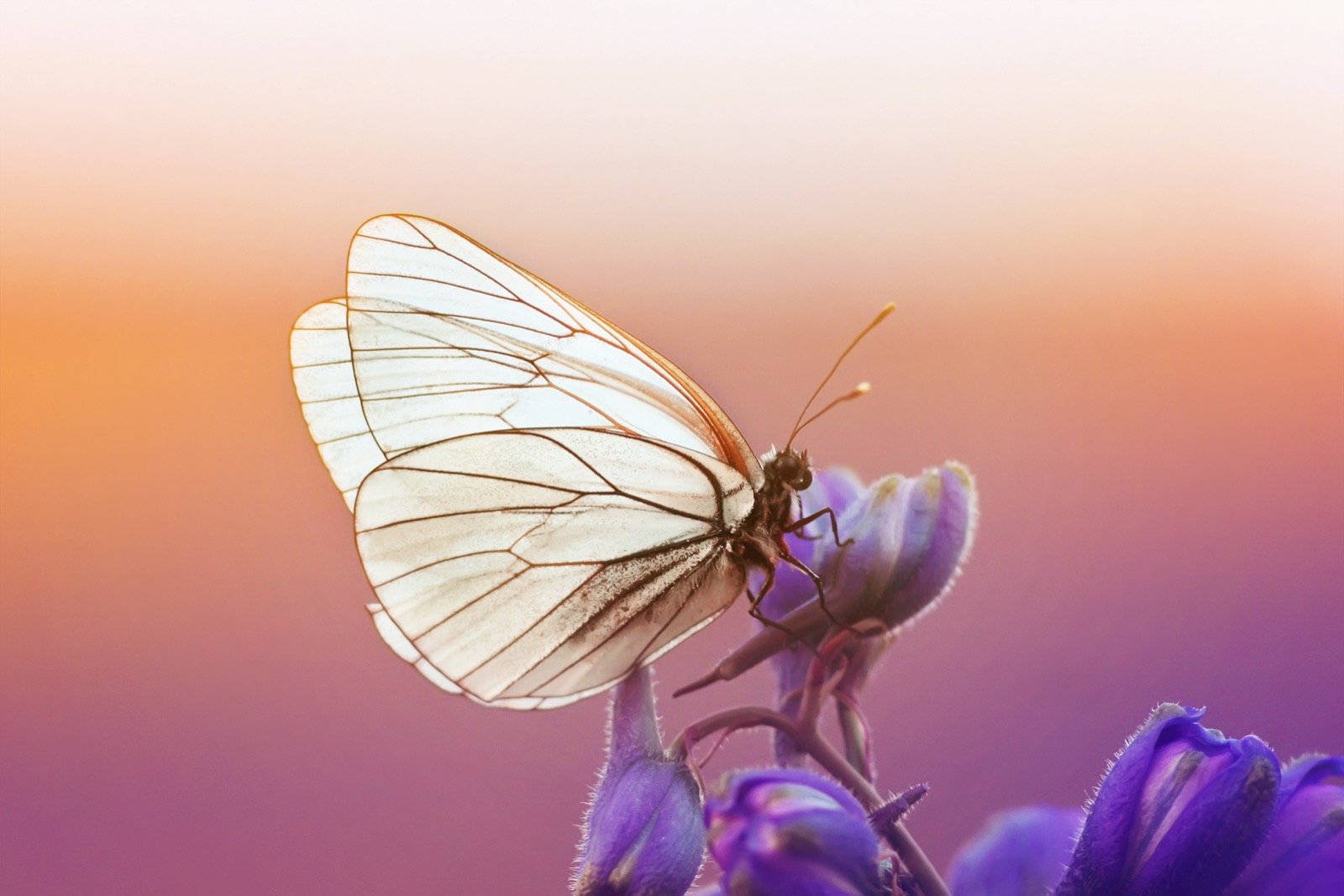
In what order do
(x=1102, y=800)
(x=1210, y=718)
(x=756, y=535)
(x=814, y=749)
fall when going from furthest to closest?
1. (x=1210, y=718)
2. (x=756, y=535)
3. (x=814, y=749)
4. (x=1102, y=800)

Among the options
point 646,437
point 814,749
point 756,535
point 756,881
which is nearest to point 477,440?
point 646,437

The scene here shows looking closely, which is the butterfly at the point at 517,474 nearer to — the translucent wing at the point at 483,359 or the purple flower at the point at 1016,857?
the translucent wing at the point at 483,359

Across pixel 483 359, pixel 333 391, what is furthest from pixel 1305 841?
pixel 333 391

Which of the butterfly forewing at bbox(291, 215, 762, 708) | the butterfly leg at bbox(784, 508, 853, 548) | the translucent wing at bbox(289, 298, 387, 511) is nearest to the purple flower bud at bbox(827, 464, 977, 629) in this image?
the butterfly leg at bbox(784, 508, 853, 548)

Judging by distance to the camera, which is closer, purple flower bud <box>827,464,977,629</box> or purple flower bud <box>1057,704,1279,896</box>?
purple flower bud <box>1057,704,1279,896</box>

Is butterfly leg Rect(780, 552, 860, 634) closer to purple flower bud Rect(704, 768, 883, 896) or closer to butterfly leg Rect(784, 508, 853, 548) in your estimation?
butterfly leg Rect(784, 508, 853, 548)

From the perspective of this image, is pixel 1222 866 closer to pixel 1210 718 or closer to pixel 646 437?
pixel 646 437

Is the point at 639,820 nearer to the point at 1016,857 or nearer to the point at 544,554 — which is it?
the point at 544,554
